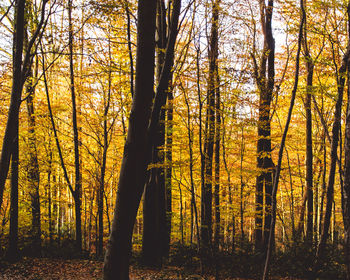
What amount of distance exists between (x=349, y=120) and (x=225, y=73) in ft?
14.8

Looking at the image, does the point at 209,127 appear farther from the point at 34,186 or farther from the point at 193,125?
the point at 34,186

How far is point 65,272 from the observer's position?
7617 millimetres

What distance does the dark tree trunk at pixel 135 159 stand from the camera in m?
3.08

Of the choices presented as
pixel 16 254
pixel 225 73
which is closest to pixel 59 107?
pixel 16 254

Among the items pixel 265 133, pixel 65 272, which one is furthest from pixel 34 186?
pixel 265 133

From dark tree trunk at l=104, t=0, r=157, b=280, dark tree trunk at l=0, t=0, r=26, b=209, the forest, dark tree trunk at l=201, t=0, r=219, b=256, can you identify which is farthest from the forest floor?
dark tree trunk at l=0, t=0, r=26, b=209

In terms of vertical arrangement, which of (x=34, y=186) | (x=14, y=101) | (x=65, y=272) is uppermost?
(x=14, y=101)

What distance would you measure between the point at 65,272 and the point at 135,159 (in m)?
6.36

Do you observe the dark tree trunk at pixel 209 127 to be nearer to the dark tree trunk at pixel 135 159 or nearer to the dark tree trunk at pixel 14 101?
the dark tree trunk at pixel 135 159

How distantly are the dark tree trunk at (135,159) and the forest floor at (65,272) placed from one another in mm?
3910

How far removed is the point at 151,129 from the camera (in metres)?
3.30

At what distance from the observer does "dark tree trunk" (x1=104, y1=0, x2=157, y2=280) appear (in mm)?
3076

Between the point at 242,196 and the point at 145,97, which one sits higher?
the point at 145,97

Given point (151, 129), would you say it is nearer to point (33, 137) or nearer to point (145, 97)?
point (145, 97)
